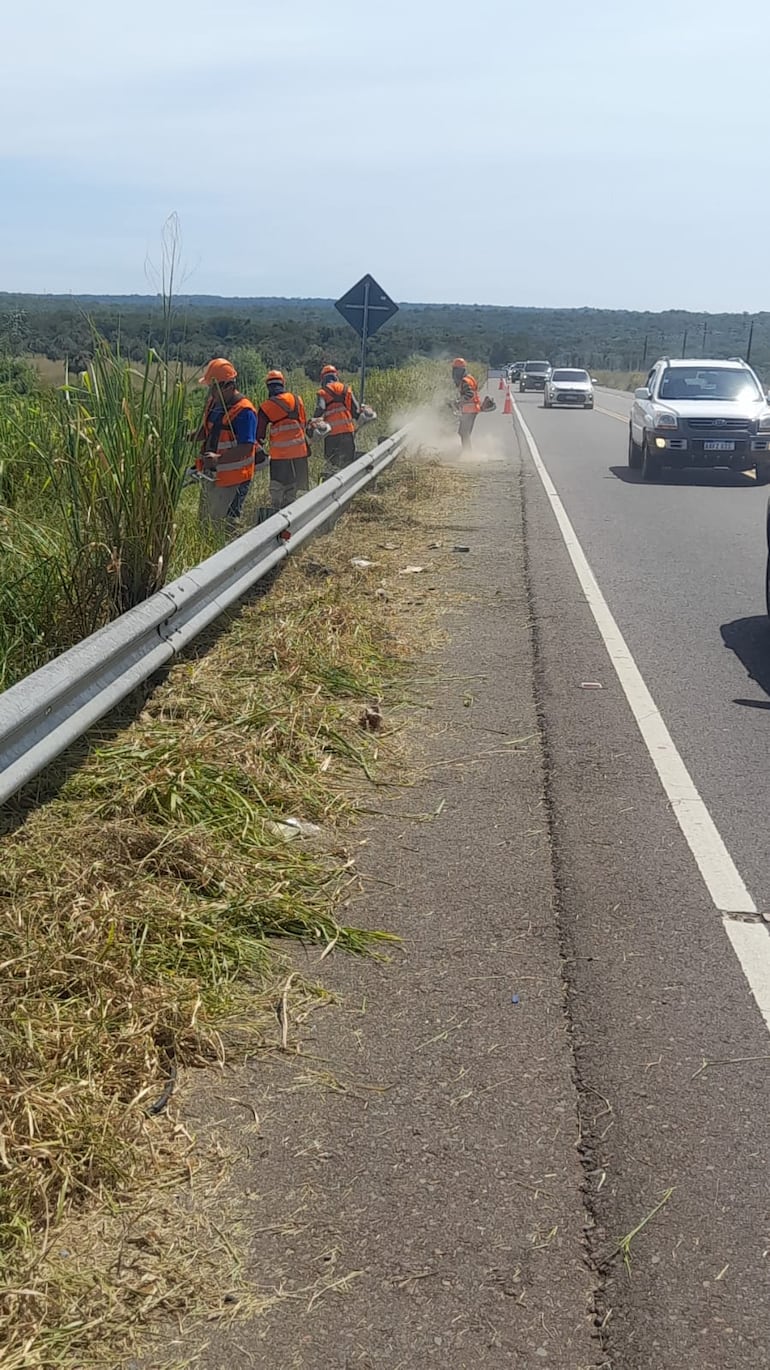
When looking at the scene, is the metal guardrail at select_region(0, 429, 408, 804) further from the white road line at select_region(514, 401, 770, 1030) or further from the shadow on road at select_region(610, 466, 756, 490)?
the shadow on road at select_region(610, 466, 756, 490)

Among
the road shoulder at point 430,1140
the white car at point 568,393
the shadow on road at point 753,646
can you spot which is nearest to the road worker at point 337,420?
the shadow on road at point 753,646

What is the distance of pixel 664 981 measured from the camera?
14.0 ft

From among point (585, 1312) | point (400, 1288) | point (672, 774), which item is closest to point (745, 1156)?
point (585, 1312)

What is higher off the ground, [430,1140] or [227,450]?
[227,450]

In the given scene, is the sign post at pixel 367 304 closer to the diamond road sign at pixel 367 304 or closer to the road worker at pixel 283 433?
the diamond road sign at pixel 367 304

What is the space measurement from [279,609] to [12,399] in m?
Answer: 2.77

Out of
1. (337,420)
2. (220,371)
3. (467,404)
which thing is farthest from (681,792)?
(467,404)

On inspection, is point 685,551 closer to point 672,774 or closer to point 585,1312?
point 672,774

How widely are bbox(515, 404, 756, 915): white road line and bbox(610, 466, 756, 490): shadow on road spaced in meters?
11.2

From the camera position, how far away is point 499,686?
791 centimetres

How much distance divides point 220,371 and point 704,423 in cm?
1138

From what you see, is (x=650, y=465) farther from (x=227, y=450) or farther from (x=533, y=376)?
(x=533, y=376)

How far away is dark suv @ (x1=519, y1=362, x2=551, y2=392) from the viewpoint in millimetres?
80125

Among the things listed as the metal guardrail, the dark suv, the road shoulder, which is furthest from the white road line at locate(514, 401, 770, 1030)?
the dark suv
